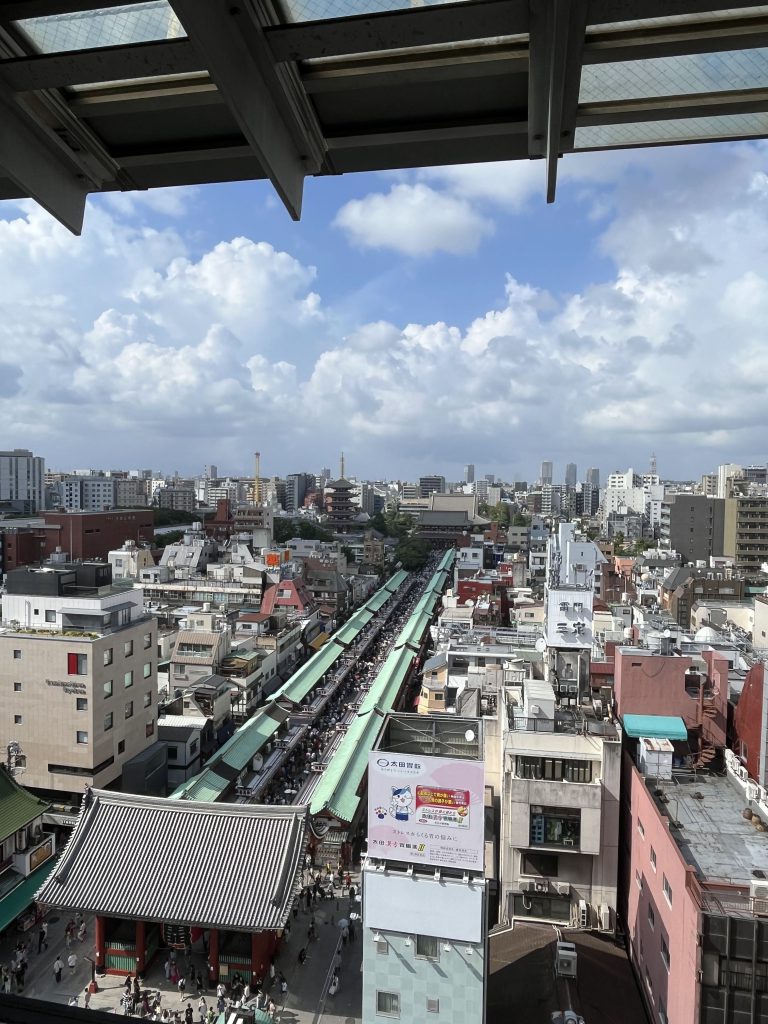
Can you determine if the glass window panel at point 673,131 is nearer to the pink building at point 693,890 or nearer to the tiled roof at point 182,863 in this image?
the pink building at point 693,890

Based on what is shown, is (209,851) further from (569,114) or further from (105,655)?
(569,114)

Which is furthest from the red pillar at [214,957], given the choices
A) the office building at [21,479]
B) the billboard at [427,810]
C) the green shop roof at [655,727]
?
the office building at [21,479]

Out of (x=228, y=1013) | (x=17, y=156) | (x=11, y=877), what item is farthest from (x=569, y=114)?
(x=11, y=877)

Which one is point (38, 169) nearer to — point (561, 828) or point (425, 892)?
point (425, 892)

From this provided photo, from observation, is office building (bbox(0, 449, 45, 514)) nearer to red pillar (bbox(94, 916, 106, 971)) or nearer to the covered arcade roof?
red pillar (bbox(94, 916, 106, 971))

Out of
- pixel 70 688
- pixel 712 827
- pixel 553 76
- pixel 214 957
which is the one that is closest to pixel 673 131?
pixel 553 76
